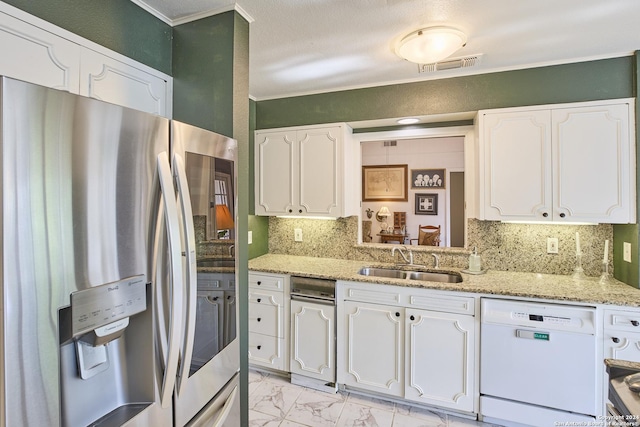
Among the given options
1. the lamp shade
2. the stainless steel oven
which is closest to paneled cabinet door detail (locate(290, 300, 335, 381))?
the stainless steel oven

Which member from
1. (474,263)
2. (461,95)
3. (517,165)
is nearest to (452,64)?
(461,95)

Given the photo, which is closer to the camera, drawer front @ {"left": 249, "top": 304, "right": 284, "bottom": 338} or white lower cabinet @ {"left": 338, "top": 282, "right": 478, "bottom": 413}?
white lower cabinet @ {"left": 338, "top": 282, "right": 478, "bottom": 413}

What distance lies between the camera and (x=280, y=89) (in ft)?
9.26

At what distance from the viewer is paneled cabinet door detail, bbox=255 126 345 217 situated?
273 centimetres

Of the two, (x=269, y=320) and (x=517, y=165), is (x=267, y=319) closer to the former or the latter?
(x=269, y=320)

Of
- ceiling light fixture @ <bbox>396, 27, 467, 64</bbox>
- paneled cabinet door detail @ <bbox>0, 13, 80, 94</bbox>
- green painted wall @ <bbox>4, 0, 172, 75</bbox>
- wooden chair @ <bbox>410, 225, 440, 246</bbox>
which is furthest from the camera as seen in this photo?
wooden chair @ <bbox>410, 225, 440, 246</bbox>

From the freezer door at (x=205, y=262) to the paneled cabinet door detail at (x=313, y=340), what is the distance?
1049 millimetres

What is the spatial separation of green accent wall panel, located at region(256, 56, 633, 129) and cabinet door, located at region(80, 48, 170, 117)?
1.37m

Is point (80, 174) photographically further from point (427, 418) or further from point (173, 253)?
point (427, 418)

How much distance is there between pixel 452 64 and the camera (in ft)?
7.22

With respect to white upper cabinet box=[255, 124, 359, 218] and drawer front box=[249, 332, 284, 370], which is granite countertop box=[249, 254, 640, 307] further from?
drawer front box=[249, 332, 284, 370]

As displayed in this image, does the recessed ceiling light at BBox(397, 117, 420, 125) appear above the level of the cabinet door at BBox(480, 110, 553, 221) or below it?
above

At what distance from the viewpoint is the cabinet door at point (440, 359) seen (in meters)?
2.09

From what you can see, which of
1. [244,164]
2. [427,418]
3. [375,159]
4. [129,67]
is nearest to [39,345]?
[244,164]
